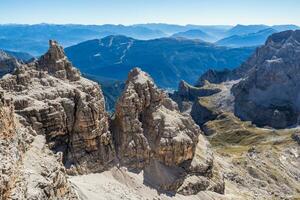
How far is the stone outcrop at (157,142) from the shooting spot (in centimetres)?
7425

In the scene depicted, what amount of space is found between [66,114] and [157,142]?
55.6 ft

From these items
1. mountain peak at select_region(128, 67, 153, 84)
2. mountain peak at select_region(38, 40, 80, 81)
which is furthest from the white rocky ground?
mountain peak at select_region(128, 67, 153, 84)

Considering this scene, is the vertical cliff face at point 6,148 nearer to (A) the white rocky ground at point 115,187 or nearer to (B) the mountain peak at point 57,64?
(A) the white rocky ground at point 115,187

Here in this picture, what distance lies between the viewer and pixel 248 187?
10200 cm

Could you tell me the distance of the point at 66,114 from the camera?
6762 centimetres

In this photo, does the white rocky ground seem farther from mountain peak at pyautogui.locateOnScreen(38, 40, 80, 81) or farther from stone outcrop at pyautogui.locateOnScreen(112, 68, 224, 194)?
mountain peak at pyautogui.locateOnScreen(38, 40, 80, 81)

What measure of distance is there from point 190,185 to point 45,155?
31178 mm

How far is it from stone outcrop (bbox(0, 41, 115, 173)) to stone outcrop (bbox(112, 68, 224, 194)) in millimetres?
3492

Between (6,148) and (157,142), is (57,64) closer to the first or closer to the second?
(157,142)

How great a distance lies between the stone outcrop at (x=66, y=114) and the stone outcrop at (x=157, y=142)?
3.49 m

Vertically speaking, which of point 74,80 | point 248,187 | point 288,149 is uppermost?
point 74,80

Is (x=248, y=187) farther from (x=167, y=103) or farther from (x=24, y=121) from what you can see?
(x=24, y=121)

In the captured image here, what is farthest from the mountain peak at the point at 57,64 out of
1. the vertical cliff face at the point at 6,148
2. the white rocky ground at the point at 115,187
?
the vertical cliff face at the point at 6,148

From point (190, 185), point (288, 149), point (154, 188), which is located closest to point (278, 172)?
point (288, 149)
